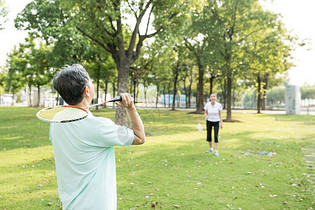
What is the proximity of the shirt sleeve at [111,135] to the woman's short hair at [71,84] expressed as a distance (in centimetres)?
30

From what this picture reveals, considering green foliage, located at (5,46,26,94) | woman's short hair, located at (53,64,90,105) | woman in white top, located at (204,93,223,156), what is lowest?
woman in white top, located at (204,93,223,156)

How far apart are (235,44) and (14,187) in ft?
74.0

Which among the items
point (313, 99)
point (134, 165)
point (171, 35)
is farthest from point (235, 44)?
point (313, 99)

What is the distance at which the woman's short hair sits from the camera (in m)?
1.93

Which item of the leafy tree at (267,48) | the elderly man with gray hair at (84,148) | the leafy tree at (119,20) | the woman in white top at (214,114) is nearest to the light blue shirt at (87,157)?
the elderly man with gray hair at (84,148)

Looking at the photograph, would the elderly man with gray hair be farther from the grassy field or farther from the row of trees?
the row of trees

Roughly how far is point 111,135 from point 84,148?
232 mm

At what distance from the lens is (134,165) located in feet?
27.4

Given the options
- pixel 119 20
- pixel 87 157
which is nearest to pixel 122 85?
pixel 119 20

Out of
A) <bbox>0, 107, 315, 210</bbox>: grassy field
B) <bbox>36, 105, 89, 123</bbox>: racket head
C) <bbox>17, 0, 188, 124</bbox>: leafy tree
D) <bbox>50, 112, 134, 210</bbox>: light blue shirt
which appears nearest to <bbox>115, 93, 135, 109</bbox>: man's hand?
<bbox>50, 112, 134, 210</bbox>: light blue shirt

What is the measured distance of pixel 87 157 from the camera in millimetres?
1881

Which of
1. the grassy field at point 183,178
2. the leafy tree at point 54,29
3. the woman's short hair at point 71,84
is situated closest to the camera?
the woman's short hair at point 71,84

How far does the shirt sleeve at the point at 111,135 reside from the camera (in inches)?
71.6

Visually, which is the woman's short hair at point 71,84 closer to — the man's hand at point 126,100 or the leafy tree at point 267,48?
the man's hand at point 126,100
